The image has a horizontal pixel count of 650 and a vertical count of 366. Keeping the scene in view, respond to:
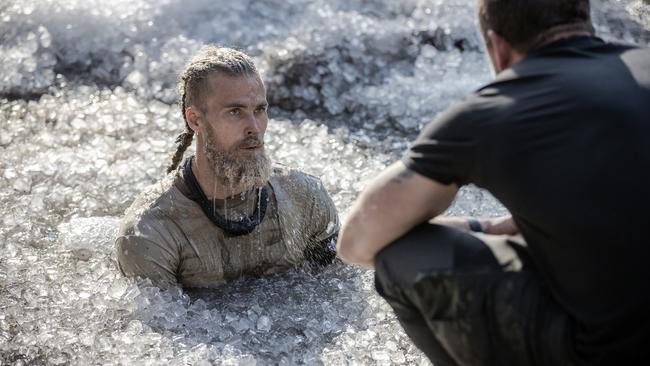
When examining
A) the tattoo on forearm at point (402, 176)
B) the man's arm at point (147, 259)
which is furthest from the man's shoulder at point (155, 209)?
the tattoo on forearm at point (402, 176)

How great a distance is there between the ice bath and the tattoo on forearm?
1.29m

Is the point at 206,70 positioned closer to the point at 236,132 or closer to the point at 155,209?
the point at 236,132

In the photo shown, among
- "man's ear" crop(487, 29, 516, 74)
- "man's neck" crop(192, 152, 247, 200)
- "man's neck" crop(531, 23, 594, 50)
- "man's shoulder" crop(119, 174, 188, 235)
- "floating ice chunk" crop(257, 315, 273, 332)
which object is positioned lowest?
"floating ice chunk" crop(257, 315, 273, 332)

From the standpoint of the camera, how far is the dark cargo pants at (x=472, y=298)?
2471 mm

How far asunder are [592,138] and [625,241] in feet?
0.85

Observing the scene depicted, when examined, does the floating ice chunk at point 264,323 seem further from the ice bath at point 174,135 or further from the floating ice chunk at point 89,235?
the floating ice chunk at point 89,235

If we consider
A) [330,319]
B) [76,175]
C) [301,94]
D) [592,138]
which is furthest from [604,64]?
[301,94]

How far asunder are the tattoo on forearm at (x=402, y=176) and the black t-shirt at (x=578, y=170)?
11 centimetres

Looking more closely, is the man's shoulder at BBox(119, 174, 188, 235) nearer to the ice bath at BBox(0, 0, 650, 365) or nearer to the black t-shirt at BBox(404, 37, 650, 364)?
the ice bath at BBox(0, 0, 650, 365)

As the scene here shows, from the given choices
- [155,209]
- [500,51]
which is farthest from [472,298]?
[155,209]

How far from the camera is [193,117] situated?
13.4 ft

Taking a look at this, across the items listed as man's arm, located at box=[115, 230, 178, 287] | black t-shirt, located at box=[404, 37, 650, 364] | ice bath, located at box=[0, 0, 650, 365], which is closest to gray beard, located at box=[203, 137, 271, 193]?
man's arm, located at box=[115, 230, 178, 287]

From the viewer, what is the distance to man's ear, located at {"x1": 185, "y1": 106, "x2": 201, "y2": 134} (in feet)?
13.4

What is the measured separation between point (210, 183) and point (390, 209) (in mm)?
1610
